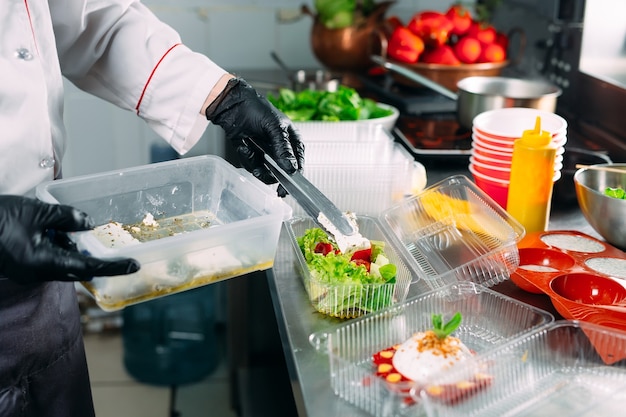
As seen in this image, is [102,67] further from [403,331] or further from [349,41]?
[349,41]

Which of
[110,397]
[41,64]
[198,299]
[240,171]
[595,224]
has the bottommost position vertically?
[110,397]

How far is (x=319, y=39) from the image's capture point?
2.55 meters

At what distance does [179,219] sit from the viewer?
1204 mm

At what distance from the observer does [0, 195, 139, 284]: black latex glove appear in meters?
0.91

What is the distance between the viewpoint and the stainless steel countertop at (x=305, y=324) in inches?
36.2

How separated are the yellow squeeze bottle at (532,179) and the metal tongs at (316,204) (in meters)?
0.37

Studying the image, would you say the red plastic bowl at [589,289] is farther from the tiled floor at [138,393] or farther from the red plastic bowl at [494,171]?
the tiled floor at [138,393]

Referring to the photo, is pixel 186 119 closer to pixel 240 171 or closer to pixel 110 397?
pixel 240 171

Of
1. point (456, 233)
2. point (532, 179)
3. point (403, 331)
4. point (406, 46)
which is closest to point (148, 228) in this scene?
point (403, 331)

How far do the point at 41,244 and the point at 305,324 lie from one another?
0.40 m

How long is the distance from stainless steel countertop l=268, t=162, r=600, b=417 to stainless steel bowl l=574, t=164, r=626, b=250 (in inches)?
3.9

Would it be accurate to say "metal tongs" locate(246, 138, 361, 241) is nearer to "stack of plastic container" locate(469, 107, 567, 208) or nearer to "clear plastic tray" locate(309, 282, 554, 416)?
"clear plastic tray" locate(309, 282, 554, 416)

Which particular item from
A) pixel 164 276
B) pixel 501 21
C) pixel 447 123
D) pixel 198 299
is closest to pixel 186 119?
pixel 164 276

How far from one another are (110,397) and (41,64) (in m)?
1.59
